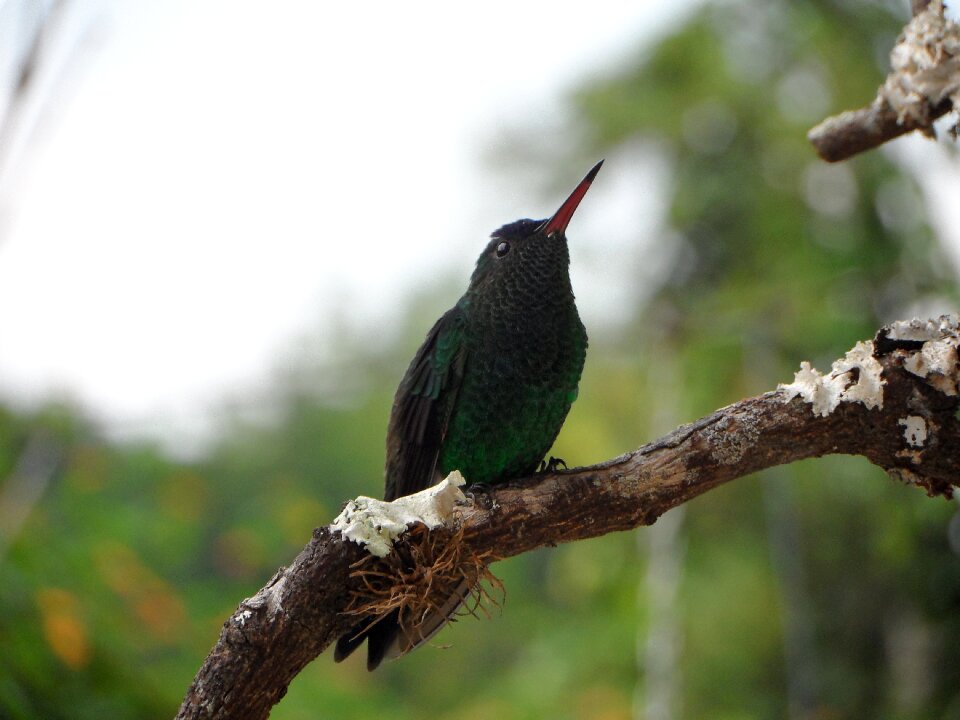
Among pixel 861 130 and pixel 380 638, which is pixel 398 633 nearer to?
pixel 380 638

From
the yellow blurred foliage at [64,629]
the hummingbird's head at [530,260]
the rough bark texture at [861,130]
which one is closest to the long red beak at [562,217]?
the hummingbird's head at [530,260]

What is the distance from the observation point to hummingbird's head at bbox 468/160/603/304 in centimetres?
196

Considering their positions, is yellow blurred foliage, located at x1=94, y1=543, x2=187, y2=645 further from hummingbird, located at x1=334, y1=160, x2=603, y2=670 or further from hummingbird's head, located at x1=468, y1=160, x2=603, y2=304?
hummingbird's head, located at x1=468, y1=160, x2=603, y2=304

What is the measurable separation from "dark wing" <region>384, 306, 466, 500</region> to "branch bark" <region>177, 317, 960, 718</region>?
377 mm

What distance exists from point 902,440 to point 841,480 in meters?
2.11

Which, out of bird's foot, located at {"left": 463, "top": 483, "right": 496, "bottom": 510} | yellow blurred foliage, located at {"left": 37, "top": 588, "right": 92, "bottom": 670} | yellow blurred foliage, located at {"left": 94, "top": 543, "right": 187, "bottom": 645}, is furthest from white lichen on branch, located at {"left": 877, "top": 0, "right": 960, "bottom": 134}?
yellow blurred foliage, located at {"left": 94, "top": 543, "right": 187, "bottom": 645}

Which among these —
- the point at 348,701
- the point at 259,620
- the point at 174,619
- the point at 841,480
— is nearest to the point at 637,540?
the point at 841,480

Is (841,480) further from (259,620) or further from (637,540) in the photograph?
(259,620)

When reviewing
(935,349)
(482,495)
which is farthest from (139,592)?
(935,349)

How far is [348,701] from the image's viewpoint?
3338 millimetres

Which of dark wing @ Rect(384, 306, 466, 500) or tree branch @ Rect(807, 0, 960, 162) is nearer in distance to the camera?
tree branch @ Rect(807, 0, 960, 162)

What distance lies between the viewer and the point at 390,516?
4.79 ft

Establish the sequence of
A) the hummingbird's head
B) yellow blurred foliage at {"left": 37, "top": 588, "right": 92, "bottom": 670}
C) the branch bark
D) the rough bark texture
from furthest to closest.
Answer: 1. yellow blurred foliage at {"left": 37, "top": 588, "right": 92, "bottom": 670}
2. the hummingbird's head
3. the rough bark texture
4. the branch bark

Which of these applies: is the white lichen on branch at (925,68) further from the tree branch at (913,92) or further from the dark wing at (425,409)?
the dark wing at (425,409)
